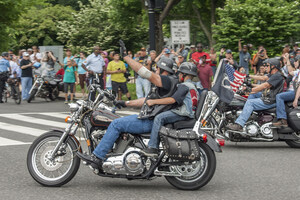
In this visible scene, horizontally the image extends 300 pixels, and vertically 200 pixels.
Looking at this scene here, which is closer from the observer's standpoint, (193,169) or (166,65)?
(193,169)

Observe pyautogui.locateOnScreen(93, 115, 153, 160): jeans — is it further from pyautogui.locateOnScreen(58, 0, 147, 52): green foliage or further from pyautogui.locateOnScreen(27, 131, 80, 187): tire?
pyautogui.locateOnScreen(58, 0, 147, 52): green foliage

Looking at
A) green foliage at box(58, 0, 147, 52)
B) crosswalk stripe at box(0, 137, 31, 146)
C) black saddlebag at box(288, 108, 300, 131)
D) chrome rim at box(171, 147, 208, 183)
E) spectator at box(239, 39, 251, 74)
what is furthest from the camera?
green foliage at box(58, 0, 147, 52)

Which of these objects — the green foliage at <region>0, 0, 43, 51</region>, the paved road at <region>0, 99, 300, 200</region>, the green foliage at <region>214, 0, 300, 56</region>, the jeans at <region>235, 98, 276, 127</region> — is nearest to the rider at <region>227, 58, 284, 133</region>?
the jeans at <region>235, 98, 276, 127</region>

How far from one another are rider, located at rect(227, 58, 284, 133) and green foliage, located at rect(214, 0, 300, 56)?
1038cm

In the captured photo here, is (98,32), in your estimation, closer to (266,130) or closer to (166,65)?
(266,130)

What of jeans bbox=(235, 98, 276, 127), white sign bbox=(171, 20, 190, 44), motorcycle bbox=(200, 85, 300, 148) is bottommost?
motorcycle bbox=(200, 85, 300, 148)

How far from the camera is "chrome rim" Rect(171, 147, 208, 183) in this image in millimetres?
7039

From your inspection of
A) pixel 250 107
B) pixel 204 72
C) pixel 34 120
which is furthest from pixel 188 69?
pixel 204 72

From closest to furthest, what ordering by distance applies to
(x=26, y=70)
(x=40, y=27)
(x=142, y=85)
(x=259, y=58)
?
(x=259, y=58) < (x=142, y=85) < (x=26, y=70) < (x=40, y=27)

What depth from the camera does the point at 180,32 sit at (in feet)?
61.1

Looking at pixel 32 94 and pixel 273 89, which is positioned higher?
pixel 273 89

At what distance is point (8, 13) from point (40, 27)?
1774 centimetres

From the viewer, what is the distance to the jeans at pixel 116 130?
700 centimetres

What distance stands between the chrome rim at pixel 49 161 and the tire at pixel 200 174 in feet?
4.20
